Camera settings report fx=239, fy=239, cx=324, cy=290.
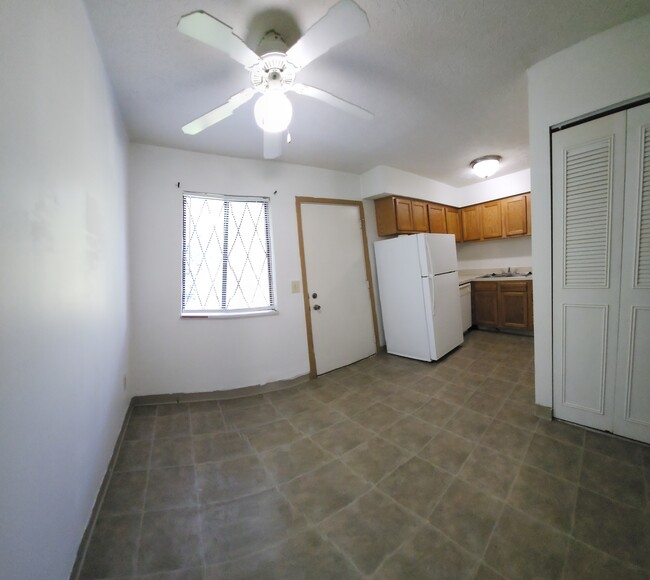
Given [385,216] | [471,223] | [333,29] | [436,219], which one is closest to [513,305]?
[471,223]

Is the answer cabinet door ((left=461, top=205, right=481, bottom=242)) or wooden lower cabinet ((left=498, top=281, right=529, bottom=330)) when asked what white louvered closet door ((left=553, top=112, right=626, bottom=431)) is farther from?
cabinet door ((left=461, top=205, right=481, bottom=242))

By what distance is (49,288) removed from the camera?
84cm

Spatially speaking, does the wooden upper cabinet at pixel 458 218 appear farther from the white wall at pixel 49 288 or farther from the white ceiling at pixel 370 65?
the white wall at pixel 49 288

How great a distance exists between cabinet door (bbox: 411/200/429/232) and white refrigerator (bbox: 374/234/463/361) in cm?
48

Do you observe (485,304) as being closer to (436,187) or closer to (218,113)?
(436,187)

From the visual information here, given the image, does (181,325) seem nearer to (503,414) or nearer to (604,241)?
(503,414)

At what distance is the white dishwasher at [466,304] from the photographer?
12.6 ft

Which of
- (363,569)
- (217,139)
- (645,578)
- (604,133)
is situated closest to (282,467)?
(363,569)

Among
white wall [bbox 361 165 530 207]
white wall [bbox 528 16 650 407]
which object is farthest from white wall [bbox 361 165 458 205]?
white wall [bbox 528 16 650 407]

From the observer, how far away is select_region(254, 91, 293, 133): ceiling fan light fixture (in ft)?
4.25

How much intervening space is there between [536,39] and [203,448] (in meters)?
3.40

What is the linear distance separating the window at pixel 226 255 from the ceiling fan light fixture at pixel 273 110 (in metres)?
1.41

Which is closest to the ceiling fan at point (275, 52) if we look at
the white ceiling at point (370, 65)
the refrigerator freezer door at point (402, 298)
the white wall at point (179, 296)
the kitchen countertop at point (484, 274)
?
the white ceiling at point (370, 65)

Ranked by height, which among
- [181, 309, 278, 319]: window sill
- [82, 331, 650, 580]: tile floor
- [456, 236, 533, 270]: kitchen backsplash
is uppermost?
[456, 236, 533, 270]: kitchen backsplash
